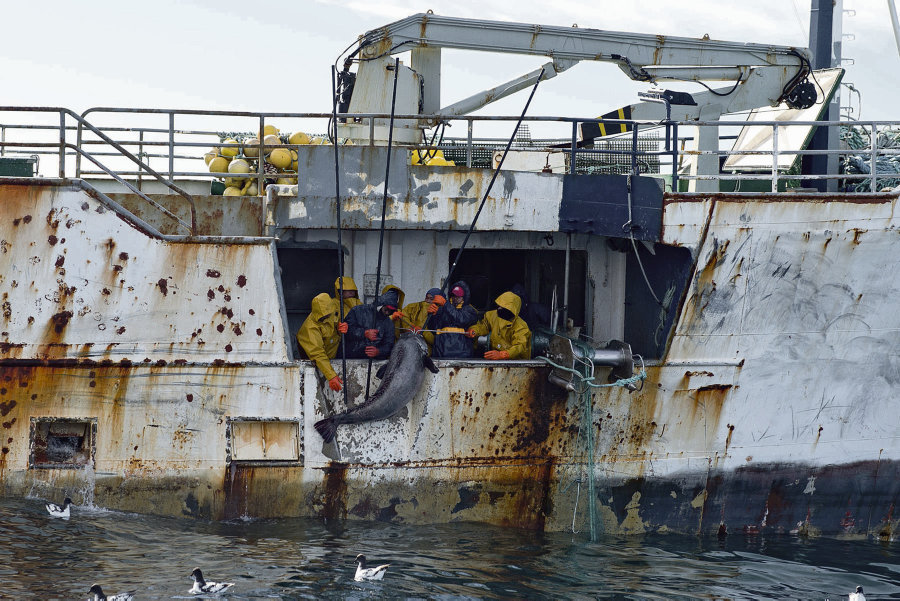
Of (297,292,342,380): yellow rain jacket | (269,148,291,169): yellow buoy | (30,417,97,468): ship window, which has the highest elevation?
(269,148,291,169): yellow buoy

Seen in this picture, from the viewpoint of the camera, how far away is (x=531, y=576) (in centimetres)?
841

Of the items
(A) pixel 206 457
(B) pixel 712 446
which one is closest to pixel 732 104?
(B) pixel 712 446

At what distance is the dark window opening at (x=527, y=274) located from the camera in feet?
39.0

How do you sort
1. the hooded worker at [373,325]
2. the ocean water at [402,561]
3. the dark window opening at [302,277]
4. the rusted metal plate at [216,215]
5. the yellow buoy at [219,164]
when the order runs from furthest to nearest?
the yellow buoy at [219,164] → the dark window opening at [302,277] → the rusted metal plate at [216,215] → the hooded worker at [373,325] → the ocean water at [402,561]

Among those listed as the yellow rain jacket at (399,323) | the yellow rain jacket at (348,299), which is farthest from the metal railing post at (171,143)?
the yellow rain jacket at (399,323)

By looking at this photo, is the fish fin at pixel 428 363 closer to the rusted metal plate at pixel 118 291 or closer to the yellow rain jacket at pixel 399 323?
the yellow rain jacket at pixel 399 323

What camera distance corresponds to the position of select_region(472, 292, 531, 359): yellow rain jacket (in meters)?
9.77

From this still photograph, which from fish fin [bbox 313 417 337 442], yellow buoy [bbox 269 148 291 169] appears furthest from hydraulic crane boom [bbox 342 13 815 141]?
fish fin [bbox 313 417 337 442]

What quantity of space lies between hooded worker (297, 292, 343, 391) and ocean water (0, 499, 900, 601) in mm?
1595

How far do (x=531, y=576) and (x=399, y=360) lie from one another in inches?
96.0

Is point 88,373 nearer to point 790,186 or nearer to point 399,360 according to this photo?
point 399,360

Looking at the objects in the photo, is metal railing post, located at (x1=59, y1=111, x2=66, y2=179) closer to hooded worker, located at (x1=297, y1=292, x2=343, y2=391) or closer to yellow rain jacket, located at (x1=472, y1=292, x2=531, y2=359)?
hooded worker, located at (x1=297, y1=292, x2=343, y2=391)

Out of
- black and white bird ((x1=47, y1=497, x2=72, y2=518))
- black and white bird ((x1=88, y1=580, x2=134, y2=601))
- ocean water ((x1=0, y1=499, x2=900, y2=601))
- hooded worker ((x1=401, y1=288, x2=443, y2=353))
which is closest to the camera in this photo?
black and white bird ((x1=88, y1=580, x2=134, y2=601))

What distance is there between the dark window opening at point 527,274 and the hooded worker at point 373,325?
195cm
